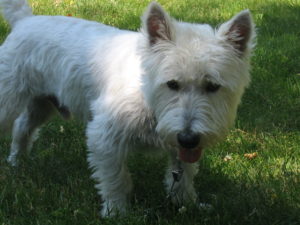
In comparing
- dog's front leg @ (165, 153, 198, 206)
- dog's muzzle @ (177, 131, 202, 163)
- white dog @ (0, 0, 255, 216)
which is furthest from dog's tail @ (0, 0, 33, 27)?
dog's muzzle @ (177, 131, 202, 163)

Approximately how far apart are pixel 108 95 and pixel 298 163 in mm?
2202

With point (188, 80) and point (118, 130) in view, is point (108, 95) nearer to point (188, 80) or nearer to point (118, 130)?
point (118, 130)

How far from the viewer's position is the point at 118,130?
4641mm

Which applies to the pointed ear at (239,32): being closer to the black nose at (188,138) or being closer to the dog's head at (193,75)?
the dog's head at (193,75)

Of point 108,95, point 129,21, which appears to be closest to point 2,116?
point 108,95

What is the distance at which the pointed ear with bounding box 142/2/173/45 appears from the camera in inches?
169

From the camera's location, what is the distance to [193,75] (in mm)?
4121

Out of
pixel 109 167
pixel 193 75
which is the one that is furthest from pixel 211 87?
pixel 109 167

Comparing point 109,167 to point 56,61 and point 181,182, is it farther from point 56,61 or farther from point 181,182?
point 56,61

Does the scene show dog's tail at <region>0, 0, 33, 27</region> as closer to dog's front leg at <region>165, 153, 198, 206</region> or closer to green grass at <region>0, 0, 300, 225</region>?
green grass at <region>0, 0, 300, 225</region>

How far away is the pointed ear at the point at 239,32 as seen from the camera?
4.29 metres

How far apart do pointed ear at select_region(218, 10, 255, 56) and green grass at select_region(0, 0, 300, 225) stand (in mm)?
1353

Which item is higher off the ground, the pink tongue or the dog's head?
Result: the dog's head

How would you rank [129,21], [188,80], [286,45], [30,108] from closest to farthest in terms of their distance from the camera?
[188,80]
[30,108]
[286,45]
[129,21]
